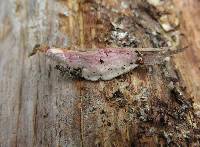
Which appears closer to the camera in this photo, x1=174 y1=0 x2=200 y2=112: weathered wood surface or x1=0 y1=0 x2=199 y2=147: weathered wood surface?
x1=0 y1=0 x2=199 y2=147: weathered wood surface

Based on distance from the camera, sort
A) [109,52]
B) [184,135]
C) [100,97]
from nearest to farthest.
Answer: [184,135]
[100,97]
[109,52]

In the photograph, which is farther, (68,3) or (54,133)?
(68,3)

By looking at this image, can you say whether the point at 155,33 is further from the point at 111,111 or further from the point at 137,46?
the point at 111,111

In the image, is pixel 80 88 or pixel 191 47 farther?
pixel 191 47

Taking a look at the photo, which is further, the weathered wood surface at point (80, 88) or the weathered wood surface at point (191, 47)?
the weathered wood surface at point (191, 47)

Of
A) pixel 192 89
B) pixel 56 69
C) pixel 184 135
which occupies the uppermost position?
pixel 56 69

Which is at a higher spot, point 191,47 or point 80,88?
point 191,47

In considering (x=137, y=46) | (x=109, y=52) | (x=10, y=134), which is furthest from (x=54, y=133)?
(x=137, y=46)

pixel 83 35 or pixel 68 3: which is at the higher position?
pixel 68 3
